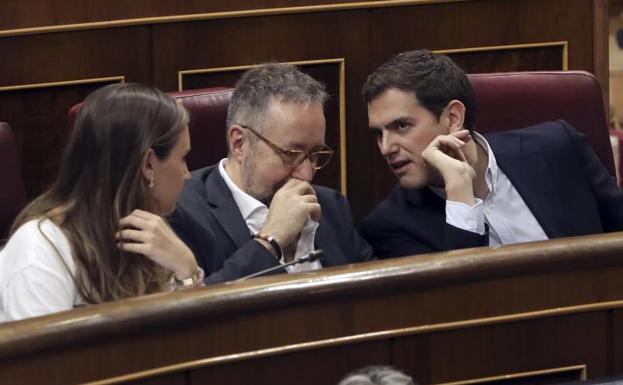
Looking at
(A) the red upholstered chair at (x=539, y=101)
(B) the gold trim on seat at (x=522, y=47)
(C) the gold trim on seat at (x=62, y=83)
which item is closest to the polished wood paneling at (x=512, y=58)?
(B) the gold trim on seat at (x=522, y=47)

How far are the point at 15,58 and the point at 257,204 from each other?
40cm

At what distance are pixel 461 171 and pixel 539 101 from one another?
0.18m

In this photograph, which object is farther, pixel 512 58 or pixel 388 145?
pixel 512 58

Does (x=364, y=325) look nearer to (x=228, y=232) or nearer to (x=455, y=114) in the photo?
(x=228, y=232)

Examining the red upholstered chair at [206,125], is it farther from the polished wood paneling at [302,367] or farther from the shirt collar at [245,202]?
the polished wood paneling at [302,367]

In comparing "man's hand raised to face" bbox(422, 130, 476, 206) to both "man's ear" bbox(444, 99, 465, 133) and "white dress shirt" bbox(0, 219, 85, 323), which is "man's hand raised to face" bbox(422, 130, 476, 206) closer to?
"man's ear" bbox(444, 99, 465, 133)

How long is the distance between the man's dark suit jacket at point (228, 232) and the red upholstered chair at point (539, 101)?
0.63 feet

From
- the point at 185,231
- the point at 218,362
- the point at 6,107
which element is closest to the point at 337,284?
the point at 218,362

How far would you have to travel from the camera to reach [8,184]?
3.40 feet

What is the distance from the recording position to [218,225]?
96 centimetres

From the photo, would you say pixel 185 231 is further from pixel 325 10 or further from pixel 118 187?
pixel 325 10

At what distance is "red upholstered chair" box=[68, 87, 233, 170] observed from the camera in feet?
3.47

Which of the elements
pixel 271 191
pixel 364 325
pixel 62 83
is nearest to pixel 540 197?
pixel 271 191

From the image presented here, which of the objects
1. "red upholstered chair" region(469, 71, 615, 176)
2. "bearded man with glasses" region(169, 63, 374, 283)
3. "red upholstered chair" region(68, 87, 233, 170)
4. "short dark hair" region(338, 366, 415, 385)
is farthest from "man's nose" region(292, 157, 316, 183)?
"short dark hair" region(338, 366, 415, 385)
